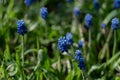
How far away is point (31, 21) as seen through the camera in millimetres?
4484

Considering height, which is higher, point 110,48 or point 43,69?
point 110,48

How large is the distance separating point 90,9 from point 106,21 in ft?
1.18

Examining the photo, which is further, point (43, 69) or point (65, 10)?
→ point (65, 10)

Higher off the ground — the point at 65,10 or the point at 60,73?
the point at 65,10

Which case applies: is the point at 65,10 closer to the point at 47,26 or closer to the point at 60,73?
the point at 47,26

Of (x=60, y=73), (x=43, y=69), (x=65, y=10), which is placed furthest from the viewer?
(x=65, y=10)

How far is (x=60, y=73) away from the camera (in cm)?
340

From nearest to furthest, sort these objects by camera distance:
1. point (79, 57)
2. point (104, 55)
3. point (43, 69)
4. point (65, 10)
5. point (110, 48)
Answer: point (79, 57)
point (43, 69)
point (104, 55)
point (110, 48)
point (65, 10)

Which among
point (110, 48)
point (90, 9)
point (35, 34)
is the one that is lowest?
point (110, 48)

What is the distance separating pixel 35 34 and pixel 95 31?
77 centimetres

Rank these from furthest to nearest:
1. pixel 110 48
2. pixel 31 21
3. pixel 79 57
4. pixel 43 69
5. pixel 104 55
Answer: pixel 31 21 → pixel 110 48 → pixel 104 55 → pixel 43 69 → pixel 79 57

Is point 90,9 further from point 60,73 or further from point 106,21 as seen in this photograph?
point 60,73

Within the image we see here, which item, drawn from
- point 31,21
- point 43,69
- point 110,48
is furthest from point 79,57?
point 31,21

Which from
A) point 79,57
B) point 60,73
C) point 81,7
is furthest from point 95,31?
point 79,57
